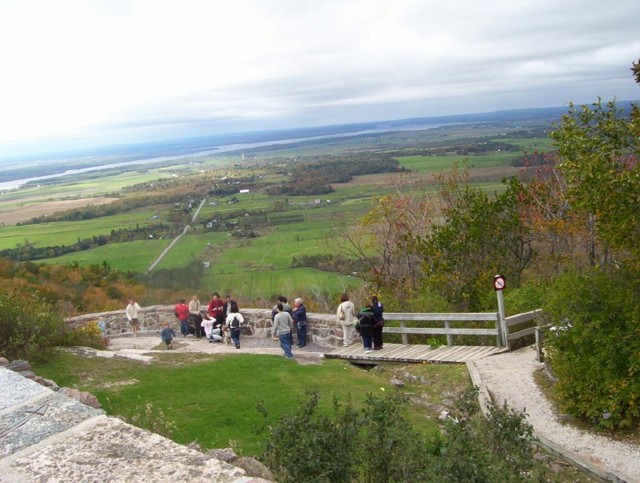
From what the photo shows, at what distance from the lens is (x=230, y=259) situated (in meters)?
41.5

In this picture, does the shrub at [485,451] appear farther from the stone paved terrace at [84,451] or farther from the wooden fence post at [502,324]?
the wooden fence post at [502,324]

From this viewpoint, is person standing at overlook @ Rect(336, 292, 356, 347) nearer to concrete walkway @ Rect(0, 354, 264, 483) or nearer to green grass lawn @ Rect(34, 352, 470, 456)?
green grass lawn @ Rect(34, 352, 470, 456)

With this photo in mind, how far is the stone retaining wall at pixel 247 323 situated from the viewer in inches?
539

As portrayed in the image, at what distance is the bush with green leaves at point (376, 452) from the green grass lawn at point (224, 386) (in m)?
2.27

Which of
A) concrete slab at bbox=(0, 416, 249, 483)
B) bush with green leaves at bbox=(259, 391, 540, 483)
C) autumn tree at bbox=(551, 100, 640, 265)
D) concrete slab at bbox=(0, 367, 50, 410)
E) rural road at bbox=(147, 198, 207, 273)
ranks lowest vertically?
rural road at bbox=(147, 198, 207, 273)

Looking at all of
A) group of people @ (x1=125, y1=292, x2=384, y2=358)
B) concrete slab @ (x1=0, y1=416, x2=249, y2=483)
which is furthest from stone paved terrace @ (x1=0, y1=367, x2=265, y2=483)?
group of people @ (x1=125, y1=292, x2=384, y2=358)

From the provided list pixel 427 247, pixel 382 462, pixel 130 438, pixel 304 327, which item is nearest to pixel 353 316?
pixel 304 327

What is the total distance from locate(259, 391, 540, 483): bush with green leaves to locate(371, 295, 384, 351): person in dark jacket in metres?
7.10

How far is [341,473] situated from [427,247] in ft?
44.2

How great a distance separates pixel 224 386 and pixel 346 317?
12.6 ft

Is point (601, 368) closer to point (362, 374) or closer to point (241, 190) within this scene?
point (362, 374)

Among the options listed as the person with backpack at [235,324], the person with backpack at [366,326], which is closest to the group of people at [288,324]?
the person with backpack at [235,324]

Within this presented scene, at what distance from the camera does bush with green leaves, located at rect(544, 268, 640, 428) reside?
25.2ft

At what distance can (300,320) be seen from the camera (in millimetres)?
13727
